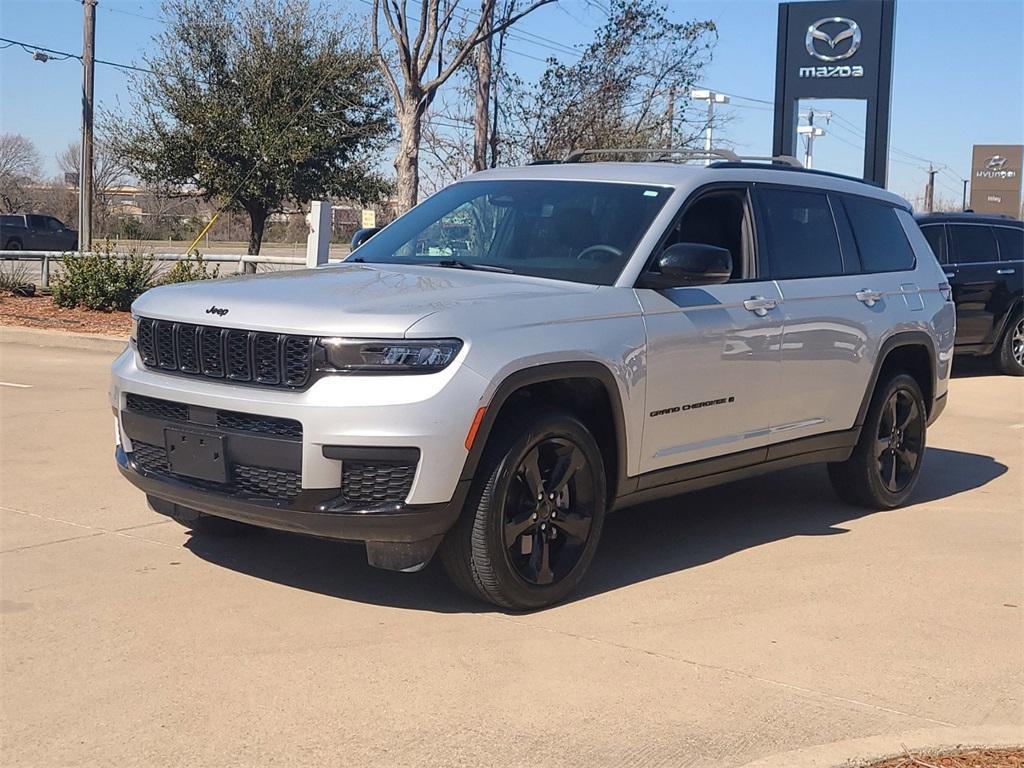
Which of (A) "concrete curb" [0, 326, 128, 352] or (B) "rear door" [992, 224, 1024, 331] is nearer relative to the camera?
(B) "rear door" [992, 224, 1024, 331]

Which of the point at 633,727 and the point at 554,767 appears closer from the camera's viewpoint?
the point at 554,767

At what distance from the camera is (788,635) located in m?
5.05

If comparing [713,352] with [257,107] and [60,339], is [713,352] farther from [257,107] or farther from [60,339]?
[257,107]

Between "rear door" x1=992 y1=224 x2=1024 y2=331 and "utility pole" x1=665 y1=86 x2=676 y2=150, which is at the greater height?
"utility pole" x1=665 y1=86 x2=676 y2=150

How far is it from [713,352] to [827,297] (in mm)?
1171

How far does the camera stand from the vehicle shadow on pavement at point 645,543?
17.9ft

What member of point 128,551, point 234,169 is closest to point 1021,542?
point 128,551

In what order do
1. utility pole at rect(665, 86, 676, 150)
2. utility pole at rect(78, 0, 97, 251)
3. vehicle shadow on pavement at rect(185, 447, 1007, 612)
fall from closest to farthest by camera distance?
1. vehicle shadow on pavement at rect(185, 447, 1007, 612)
2. utility pole at rect(665, 86, 676, 150)
3. utility pole at rect(78, 0, 97, 251)

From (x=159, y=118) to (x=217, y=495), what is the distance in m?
24.2

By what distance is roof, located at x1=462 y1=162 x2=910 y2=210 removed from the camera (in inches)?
241

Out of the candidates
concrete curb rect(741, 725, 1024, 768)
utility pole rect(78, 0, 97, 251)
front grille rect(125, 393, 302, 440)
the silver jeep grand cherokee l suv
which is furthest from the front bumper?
utility pole rect(78, 0, 97, 251)

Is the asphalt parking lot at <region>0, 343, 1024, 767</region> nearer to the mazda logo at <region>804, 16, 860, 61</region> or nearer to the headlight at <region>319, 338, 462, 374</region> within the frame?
the headlight at <region>319, 338, 462, 374</region>

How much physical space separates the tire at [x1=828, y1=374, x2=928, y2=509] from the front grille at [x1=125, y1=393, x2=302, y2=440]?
3.80m

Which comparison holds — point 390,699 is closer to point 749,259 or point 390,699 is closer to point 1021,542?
point 749,259
